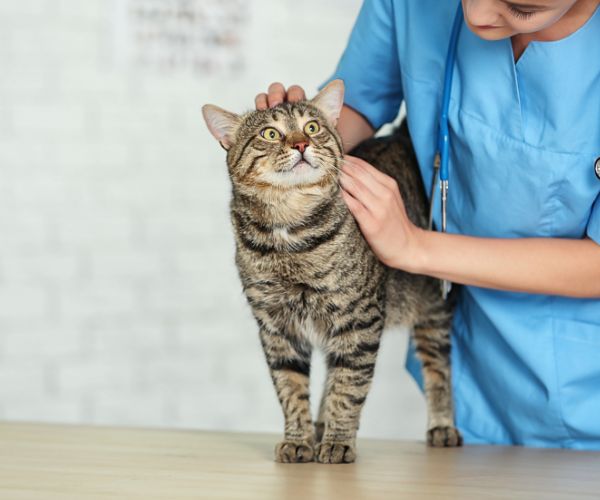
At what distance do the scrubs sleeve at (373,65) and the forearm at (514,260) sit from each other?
1.25ft

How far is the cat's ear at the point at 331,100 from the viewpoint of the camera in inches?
57.6

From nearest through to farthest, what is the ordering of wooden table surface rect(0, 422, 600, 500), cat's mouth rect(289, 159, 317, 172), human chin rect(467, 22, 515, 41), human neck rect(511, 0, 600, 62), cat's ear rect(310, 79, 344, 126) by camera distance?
wooden table surface rect(0, 422, 600, 500) → human chin rect(467, 22, 515, 41) → human neck rect(511, 0, 600, 62) → cat's mouth rect(289, 159, 317, 172) → cat's ear rect(310, 79, 344, 126)

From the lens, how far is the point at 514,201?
1.34 meters

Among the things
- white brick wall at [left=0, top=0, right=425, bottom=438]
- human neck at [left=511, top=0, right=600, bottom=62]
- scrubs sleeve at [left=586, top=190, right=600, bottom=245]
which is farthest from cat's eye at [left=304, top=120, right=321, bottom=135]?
white brick wall at [left=0, top=0, right=425, bottom=438]

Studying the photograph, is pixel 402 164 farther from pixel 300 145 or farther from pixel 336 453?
pixel 336 453

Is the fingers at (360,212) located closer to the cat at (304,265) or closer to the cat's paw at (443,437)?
the cat at (304,265)

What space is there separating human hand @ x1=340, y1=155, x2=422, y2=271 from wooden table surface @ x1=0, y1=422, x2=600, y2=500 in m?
0.30

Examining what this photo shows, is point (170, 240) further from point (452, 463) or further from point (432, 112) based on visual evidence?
point (452, 463)

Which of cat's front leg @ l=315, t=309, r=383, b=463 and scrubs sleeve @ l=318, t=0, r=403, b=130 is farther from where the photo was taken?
scrubs sleeve @ l=318, t=0, r=403, b=130

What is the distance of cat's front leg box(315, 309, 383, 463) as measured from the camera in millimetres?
1326

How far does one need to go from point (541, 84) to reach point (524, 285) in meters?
0.31

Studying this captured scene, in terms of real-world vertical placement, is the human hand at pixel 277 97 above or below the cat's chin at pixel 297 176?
above

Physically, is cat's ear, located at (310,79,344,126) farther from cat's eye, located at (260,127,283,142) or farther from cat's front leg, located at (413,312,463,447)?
cat's front leg, located at (413,312,463,447)

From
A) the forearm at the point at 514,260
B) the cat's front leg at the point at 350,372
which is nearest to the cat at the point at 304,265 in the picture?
the cat's front leg at the point at 350,372
